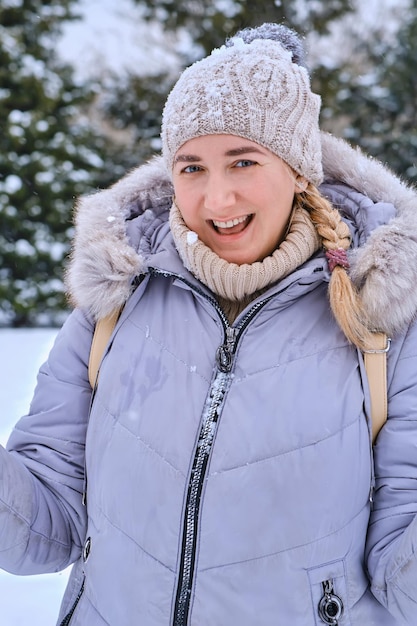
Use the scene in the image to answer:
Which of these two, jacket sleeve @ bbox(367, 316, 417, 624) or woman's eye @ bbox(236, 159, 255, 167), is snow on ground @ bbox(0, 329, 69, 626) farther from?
woman's eye @ bbox(236, 159, 255, 167)

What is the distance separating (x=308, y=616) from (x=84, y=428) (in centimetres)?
69

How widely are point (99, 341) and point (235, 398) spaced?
0.40 metres

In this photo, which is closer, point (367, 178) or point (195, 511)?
point (195, 511)

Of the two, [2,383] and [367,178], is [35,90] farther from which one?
[367,178]

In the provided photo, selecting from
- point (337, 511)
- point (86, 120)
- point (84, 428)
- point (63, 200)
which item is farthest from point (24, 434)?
point (86, 120)

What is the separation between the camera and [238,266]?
1590 mm

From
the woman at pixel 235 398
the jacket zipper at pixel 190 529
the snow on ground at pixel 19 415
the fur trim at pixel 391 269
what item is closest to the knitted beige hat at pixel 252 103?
the woman at pixel 235 398

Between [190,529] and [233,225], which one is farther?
[233,225]

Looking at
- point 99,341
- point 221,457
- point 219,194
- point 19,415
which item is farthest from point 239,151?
point 19,415

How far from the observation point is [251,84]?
5.35ft

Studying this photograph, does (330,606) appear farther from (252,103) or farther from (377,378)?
(252,103)

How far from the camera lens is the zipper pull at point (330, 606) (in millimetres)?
1416

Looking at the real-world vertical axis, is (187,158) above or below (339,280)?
above

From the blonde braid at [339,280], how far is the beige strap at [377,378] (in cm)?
3
